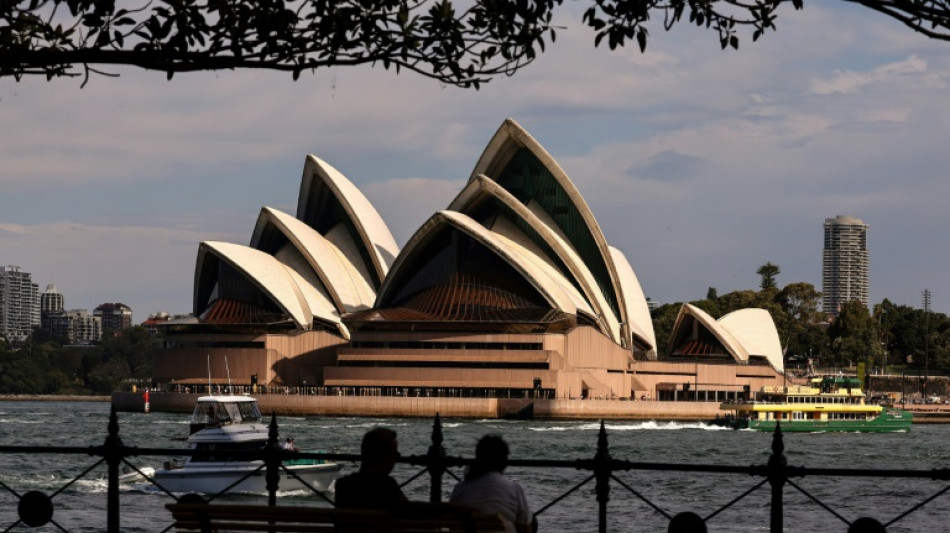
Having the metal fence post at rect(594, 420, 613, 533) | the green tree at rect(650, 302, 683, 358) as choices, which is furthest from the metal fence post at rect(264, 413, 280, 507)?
the green tree at rect(650, 302, 683, 358)

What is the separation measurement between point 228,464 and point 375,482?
2653 centimetres

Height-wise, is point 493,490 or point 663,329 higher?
point 663,329

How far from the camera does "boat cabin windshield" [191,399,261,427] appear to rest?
128 feet

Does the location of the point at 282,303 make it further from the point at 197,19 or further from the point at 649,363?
the point at 197,19

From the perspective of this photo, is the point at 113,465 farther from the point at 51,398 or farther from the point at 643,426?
the point at 51,398

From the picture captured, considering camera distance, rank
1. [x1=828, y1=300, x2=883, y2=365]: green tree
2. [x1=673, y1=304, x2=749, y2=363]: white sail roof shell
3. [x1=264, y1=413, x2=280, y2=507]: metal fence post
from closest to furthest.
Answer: [x1=264, y1=413, x2=280, y2=507]: metal fence post < [x1=673, y1=304, x2=749, y2=363]: white sail roof shell < [x1=828, y1=300, x2=883, y2=365]: green tree

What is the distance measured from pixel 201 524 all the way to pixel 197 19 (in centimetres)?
321

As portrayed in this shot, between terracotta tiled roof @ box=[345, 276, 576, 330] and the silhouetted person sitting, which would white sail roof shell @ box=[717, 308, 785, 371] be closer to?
terracotta tiled roof @ box=[345, 276, 576, 330]

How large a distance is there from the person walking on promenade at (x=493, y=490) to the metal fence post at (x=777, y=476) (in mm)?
1798

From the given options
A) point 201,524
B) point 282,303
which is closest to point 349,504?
point 201,524

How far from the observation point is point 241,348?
3878 inches

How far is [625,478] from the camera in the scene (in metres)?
40.8

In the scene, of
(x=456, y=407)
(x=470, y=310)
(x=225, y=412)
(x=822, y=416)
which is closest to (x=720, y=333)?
(x=470, y=310)

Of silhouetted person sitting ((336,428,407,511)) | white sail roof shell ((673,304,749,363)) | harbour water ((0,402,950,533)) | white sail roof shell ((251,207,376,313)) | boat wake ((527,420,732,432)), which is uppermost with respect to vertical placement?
white sail roof shell ((251,207,376,313))
